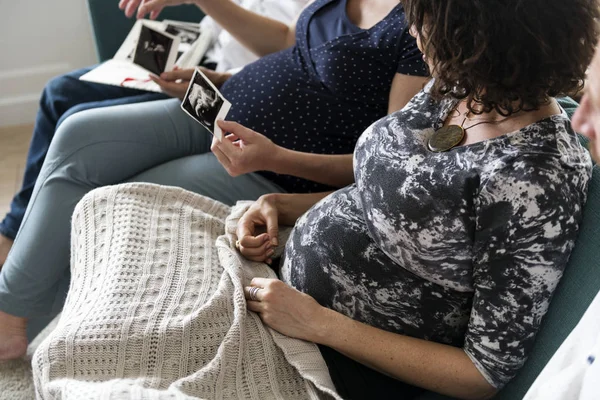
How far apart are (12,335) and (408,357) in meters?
0.98

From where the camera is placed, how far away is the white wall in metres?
2.66

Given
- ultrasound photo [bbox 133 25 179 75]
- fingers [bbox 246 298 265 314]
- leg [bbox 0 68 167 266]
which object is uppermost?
ultrasound photo [bbox 133 25 179 75]

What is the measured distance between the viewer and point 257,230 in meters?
1.34

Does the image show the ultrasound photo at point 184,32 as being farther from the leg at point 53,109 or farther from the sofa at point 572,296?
the sofa at point 572,296

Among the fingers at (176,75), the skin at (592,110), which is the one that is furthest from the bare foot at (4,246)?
the skin at (592,110)

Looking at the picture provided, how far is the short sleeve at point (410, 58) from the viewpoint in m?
1.34

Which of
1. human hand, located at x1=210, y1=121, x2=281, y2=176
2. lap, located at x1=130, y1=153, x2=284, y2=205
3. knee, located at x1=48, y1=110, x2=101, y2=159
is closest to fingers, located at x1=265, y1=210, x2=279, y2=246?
human hand, located at x1=210, y1=121, x2=281, y2=176

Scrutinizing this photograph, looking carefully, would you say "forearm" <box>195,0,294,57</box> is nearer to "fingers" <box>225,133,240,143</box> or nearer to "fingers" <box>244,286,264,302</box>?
"fingers" <box>225,133,240,143</box>

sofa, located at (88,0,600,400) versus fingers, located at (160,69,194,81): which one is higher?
sofa, located at (88,0,600,400)

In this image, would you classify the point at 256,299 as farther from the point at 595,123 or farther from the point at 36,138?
the point at 36,138

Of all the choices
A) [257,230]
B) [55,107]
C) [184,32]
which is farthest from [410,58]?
[55,107]

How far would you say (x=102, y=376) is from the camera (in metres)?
1.03

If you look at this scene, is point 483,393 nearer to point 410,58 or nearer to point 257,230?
point 257,230

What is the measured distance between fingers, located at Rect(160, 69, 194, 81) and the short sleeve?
0.62 m
